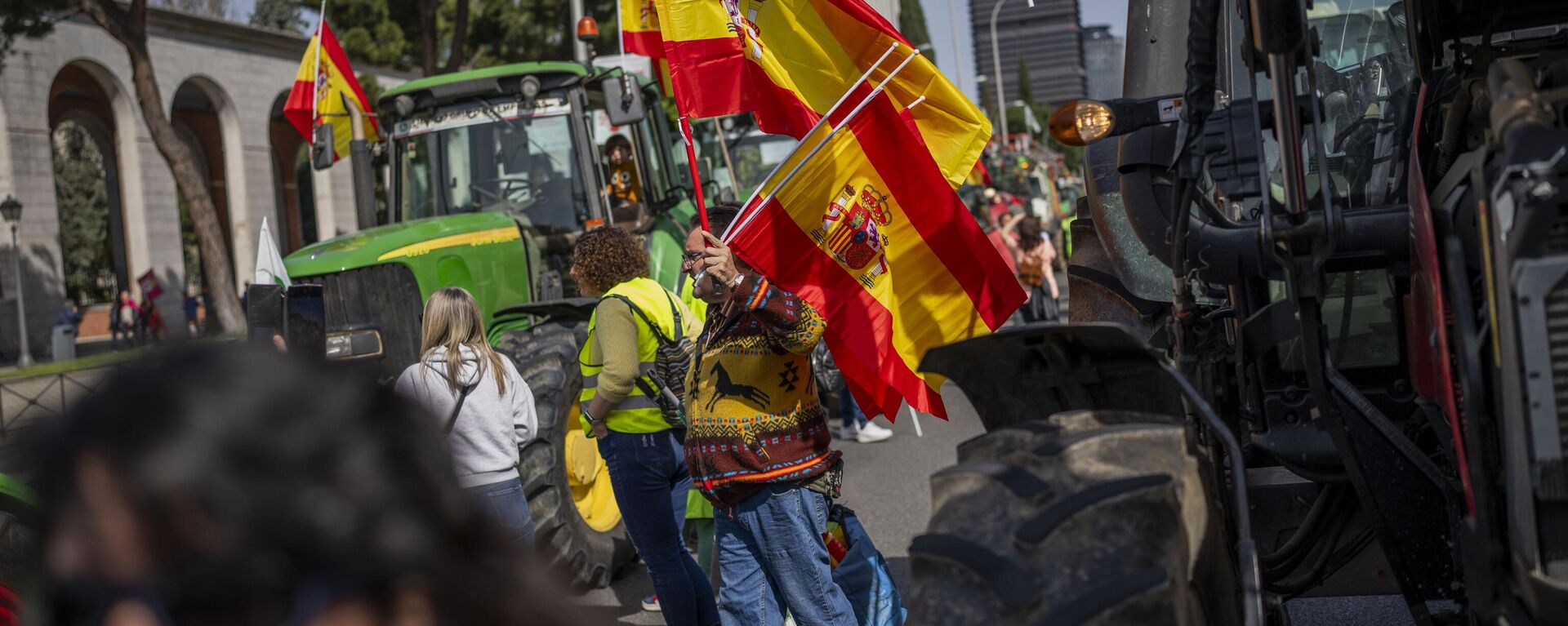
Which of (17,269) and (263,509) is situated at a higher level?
(17,269)

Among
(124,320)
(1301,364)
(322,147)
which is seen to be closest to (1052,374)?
(1301,364)

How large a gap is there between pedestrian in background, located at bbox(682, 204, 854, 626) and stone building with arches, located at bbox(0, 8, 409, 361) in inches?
1015

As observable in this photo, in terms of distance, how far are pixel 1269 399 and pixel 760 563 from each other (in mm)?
1669

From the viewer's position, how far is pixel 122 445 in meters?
1.13

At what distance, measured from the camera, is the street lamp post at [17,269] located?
Answer: 2617 cm

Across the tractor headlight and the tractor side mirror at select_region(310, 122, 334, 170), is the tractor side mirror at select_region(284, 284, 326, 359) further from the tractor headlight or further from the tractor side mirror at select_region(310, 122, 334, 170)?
the tractor side mirror at select_region(310, 122, 334, 170)

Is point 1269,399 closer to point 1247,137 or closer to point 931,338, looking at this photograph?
point 1247,137

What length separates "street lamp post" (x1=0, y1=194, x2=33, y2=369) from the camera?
26.2 m

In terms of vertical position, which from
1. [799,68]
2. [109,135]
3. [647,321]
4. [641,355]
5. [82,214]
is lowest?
[641,355]

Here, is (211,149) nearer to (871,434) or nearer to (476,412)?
(871,434)

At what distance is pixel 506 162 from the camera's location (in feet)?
31.3

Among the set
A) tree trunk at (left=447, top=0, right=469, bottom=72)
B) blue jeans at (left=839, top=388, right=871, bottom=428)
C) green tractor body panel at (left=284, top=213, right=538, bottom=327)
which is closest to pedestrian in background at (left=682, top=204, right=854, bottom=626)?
green tractor body panel at (left=284, top=213, right=538, bottom=327)

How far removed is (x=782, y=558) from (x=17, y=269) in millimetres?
26711

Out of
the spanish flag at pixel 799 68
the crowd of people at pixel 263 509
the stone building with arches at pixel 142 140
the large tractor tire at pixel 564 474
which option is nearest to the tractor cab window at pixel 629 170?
the large tractor tire at pixel 564 474
